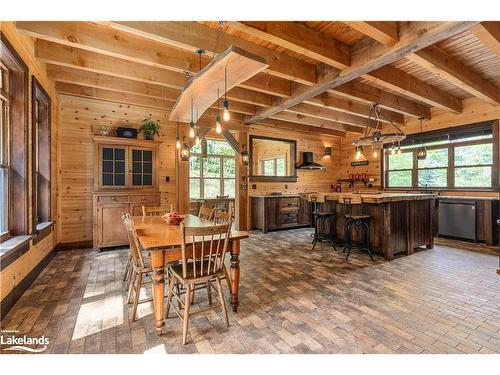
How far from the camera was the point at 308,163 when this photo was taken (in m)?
7.32

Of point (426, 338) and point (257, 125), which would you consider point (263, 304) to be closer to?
point (426, 338)

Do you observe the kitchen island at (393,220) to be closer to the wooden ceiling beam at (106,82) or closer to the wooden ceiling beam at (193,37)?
the wooden ceiling beam at (193,37)

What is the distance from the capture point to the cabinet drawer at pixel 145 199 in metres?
4.58

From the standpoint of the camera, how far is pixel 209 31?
2828mm

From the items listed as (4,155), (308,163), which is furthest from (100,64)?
(308,163)

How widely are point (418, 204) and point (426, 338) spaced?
3127 mm

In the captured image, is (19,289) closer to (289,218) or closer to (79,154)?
(79,154)

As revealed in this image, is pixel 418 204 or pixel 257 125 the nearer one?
pixel 418 204

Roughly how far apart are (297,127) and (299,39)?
4425mm

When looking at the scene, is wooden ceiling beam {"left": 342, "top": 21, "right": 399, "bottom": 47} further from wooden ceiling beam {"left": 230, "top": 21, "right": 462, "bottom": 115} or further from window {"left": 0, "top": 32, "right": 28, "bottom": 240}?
window {"left": 0, "top": 32, "right": 28, "bottom": 240}

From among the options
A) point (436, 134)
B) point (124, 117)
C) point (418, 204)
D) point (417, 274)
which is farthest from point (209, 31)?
point (436, 134)

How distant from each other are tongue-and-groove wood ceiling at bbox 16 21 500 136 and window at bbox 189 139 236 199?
8.03 ft

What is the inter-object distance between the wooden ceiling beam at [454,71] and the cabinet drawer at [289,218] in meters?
4.13
